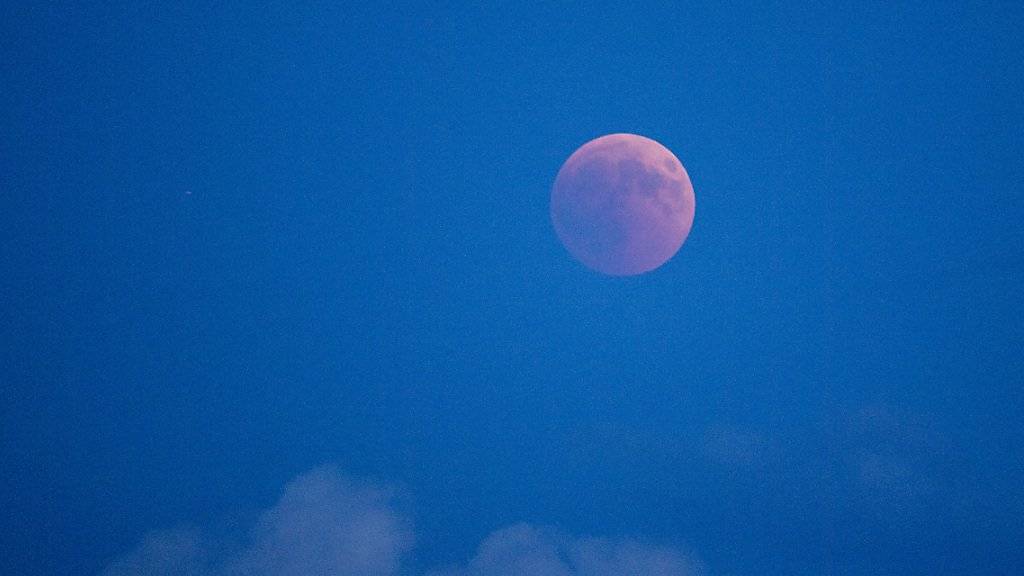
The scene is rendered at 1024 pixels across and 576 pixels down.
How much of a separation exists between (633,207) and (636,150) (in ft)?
11.4

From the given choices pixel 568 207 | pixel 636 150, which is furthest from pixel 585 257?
pixel 636 150

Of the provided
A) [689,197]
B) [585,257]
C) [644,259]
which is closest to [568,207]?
[585,257]

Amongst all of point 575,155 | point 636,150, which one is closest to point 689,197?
point 636,150

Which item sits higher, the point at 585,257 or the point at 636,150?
the point at 636,150

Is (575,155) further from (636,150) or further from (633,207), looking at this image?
(633,207)

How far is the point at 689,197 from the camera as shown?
23.2 metres

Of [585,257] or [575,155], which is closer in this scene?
[585,257]

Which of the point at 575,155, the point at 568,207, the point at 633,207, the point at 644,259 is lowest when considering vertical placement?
the point at 644,259

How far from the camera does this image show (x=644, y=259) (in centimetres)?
2169

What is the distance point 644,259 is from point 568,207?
4191 millimetres

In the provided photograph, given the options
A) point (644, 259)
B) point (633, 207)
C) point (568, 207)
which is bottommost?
point (644, 259)

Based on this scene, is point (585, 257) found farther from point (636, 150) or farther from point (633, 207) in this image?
point (636, 150)

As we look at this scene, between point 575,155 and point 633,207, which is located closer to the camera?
point 633,207

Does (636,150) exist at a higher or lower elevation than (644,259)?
higher
